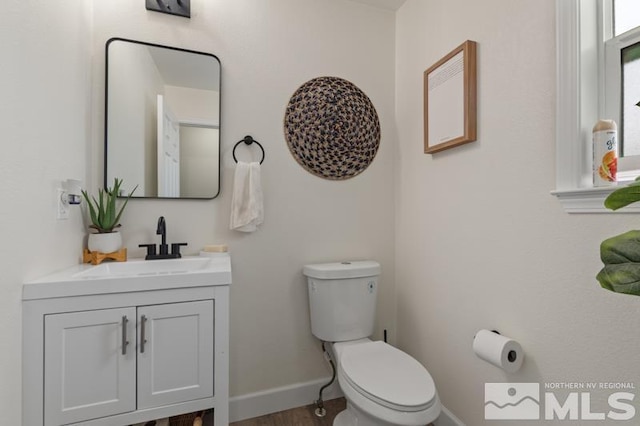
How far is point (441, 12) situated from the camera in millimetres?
1573

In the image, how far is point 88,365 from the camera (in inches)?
40.1

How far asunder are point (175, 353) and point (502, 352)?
118 centimetres

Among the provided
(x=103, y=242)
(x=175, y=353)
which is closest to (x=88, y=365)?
(x=175, y=353)

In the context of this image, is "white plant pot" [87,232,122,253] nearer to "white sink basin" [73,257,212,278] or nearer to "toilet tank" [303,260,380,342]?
"white sink basin" [73,257,212,278]

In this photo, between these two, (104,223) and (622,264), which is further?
(104,223)

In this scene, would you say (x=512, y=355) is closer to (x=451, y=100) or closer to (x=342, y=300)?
(x=342, y=300)

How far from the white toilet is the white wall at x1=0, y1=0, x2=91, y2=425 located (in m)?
1.09

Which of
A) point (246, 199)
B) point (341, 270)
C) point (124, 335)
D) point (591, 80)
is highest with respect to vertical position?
point (591, 80)

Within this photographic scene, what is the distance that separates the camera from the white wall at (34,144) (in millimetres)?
898

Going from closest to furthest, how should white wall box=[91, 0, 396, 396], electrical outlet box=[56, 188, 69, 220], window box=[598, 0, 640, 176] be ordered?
window box=[598, 0, 640, 176] < electrical outlet box=[56, 188, 69, 220] < white wall box=[91, 0, 396, 396]

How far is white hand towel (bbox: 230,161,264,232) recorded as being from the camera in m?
1.59

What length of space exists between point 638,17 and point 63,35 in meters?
→ 2.01

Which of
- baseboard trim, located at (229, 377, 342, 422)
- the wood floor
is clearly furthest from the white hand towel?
the wood floor

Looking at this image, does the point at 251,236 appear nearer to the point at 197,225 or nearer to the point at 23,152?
the point at 197,225
